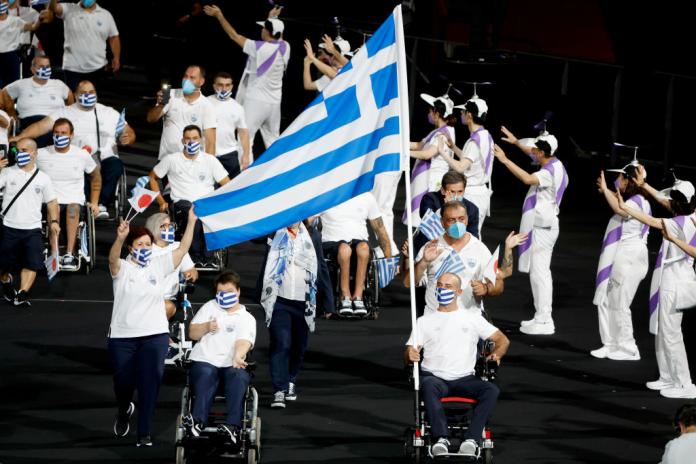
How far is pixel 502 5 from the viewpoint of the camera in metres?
24.8

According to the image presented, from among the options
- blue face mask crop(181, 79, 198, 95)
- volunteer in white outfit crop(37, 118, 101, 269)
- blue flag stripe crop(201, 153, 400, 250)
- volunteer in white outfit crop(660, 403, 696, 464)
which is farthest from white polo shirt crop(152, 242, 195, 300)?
blue face mask crop(181, 79, 198, 95)

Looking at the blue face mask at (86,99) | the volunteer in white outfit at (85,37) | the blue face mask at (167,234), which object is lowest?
the blue face mask at (167,234)

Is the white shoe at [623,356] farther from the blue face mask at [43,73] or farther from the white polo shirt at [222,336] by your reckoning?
the blue face mask at [43,73]

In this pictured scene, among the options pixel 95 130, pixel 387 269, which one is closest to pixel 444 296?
pixel 387 269

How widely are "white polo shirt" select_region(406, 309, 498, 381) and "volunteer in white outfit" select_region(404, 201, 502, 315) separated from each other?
0.75 metres

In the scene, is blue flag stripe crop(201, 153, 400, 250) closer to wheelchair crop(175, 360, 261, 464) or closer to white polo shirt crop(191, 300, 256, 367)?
white polo shirt crop(191, 300, 256, 367)

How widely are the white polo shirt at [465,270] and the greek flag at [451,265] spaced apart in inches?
1.2

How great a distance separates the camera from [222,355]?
460 inches

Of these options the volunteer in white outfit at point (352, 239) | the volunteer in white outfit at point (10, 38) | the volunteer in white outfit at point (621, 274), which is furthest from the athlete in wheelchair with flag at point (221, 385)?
the volunteer in white outfit at point (10, 38)

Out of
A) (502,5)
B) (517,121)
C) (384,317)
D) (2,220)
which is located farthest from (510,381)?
(502,5)

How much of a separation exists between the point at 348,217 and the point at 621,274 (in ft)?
9.66

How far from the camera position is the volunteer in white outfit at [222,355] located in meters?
11.4

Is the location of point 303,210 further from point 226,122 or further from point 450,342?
point 226,122

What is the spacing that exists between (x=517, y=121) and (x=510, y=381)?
10027 mm
